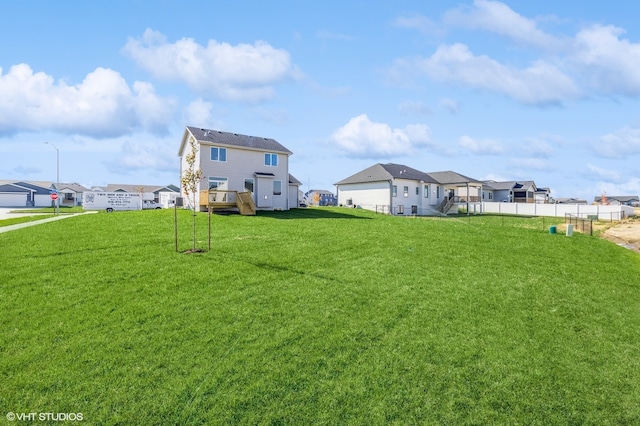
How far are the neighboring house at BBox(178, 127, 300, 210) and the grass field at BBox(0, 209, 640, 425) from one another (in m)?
17.1

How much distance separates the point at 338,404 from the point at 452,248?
1085 centimetres

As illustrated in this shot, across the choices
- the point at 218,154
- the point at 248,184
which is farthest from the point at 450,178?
the point at 218,154

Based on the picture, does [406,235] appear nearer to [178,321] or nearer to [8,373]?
[178,321]

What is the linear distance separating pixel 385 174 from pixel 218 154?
63.8 ft

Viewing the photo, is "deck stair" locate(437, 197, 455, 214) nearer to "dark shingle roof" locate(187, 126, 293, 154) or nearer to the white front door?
"dark shingle roof" locate(187, 126, 293, 154)

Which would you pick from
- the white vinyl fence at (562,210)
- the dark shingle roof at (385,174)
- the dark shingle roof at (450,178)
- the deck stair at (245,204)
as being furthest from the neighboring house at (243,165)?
the white vinyl fence at (562,210)

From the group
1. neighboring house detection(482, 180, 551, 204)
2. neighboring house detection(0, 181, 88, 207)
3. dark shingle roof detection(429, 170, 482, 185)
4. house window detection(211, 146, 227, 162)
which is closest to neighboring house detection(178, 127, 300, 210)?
house window detection(211, 146, 227, 162)

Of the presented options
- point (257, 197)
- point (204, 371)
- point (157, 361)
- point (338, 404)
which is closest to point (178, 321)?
point (157, 361)

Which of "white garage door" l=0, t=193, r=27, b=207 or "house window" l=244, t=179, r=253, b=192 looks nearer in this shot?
"house window" l=244, t=179, r=253, b=192

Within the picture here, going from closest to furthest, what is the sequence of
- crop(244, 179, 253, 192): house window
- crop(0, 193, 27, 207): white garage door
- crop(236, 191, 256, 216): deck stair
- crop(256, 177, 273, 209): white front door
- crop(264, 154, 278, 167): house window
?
crop(236, 191, 256, 216): deck stair → crop(244, 179, 253, 192): house window → crop(256, 177, 273, 209): white front door → crop(264, 154, 278, 167): house window → crop(0, 193, 27, 207): white garage door

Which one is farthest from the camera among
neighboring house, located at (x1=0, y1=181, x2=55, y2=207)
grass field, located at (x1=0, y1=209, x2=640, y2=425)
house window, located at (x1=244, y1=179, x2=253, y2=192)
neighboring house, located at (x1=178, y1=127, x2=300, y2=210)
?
neighboring house, located at (x1=0, y1=181, x2=55, y2=207)

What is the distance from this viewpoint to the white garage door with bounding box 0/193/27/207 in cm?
A: 6588

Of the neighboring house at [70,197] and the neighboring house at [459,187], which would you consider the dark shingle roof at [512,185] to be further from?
the neighboring house at [70,197]

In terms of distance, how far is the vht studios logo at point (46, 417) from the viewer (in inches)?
200
